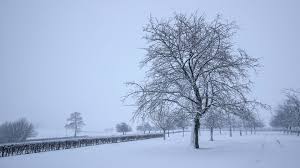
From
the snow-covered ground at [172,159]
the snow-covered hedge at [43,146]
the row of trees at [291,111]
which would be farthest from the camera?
the row of trees at [291,111]

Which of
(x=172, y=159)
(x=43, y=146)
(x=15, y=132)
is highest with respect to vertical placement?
(x=172, y=159)

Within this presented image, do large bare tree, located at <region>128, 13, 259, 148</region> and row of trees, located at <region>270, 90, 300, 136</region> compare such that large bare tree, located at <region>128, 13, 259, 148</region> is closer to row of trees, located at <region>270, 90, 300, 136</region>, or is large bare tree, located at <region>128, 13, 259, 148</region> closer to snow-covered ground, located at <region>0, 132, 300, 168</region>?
snow-covered ground, located at <region>0, 132, 300, 168</region>

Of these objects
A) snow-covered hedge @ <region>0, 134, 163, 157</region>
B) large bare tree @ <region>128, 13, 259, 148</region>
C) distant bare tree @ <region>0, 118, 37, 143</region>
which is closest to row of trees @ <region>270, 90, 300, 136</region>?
large bare tree @ <region>128, 13, 259, 148</region>

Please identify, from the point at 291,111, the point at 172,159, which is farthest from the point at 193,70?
the point at 291,111

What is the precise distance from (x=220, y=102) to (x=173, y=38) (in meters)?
6.24

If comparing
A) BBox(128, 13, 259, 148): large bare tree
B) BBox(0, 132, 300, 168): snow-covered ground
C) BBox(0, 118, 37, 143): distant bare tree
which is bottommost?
BBox(0, 118, 37, 143): distant bare tree

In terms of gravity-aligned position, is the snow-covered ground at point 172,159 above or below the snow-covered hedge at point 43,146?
above

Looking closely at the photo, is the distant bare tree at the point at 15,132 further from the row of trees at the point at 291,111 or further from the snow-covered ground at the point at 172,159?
the row of trees at the point at 291,111

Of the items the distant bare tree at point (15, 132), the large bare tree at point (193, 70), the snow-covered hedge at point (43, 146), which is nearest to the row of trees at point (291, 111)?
the large bare tree at point (193, 70)

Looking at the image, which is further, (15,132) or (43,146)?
(15,132)

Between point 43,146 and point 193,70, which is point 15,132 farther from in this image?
point 193,70

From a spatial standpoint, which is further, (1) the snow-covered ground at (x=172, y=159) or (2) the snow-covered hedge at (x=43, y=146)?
(2) the snow-covered hedge at (x=43, y=146)

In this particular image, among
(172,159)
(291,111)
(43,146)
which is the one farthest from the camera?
(291,111)

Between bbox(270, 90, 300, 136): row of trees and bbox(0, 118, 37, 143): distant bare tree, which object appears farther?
bbox(0, 118, 37, 143): distant bare tree
